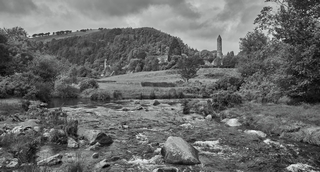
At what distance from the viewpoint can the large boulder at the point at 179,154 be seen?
10.4m

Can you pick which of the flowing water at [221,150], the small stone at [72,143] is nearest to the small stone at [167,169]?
the flowing water at [221,150]

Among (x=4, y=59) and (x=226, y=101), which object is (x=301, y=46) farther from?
(x=4, y=59)

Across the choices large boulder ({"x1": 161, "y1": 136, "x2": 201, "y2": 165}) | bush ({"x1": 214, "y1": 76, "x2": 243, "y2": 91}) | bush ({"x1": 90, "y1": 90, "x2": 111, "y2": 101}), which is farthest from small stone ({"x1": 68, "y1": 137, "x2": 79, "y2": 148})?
bush ({"x1": 214, "y1": 76, "x2": 243, "y2": 91})

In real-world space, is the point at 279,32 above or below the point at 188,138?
above

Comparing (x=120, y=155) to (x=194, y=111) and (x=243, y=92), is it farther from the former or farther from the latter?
(x=243, y=92)

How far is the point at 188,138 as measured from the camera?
15258 mm

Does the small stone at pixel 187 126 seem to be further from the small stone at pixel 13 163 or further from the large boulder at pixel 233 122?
the small stone at pixel 13 163

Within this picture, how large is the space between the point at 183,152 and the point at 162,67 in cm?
13974

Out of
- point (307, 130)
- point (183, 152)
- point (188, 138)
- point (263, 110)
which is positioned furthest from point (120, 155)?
point (263, 110)

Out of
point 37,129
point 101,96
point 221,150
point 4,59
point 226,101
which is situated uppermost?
point 4,59

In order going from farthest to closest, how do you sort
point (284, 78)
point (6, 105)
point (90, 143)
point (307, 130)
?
point (6, 105) → point (284, 78) → point (307, 130) → point (90, 143)

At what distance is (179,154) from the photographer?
34.8ft

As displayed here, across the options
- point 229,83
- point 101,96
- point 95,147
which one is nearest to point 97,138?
point 95,147

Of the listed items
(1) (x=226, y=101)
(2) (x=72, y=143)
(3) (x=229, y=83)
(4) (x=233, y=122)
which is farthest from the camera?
(3) (x=229, y=83)
